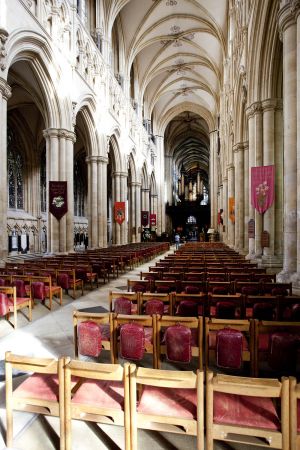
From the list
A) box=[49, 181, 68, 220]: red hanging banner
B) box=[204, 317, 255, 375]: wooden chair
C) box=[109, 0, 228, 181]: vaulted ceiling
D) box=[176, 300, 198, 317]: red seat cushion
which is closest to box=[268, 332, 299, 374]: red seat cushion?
box=[204, 317, 255, 375]: wooden chair

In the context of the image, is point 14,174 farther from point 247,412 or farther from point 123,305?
point 247,412

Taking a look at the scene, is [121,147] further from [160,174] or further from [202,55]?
[160,174]

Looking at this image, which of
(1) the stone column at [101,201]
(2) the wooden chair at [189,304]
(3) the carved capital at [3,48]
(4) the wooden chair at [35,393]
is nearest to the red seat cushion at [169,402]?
(4) the wooden chair at [35,393]

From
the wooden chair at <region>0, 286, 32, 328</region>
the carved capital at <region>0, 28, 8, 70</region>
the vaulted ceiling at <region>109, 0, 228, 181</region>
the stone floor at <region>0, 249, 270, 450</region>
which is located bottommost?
the stone floor at <region>0, 249, 270, 450</region>

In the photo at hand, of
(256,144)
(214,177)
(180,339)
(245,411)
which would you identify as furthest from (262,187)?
(214,177)

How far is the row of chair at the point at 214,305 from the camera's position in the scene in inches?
175

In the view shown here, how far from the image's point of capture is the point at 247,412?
84.5 inches

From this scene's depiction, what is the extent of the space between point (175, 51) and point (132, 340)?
30529mm

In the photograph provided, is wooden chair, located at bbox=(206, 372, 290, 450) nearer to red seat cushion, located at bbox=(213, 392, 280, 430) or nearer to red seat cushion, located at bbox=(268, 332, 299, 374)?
red seat cushion, located at bbox=(213, 392, 280, 430)

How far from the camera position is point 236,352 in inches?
126

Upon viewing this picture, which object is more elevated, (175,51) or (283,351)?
(175,51)

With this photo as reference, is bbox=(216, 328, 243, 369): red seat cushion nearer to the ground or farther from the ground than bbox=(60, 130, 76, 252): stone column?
nearer to the ground

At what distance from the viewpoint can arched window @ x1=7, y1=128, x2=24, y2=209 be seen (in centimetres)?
2189

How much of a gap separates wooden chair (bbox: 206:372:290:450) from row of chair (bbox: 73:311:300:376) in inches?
36.1
